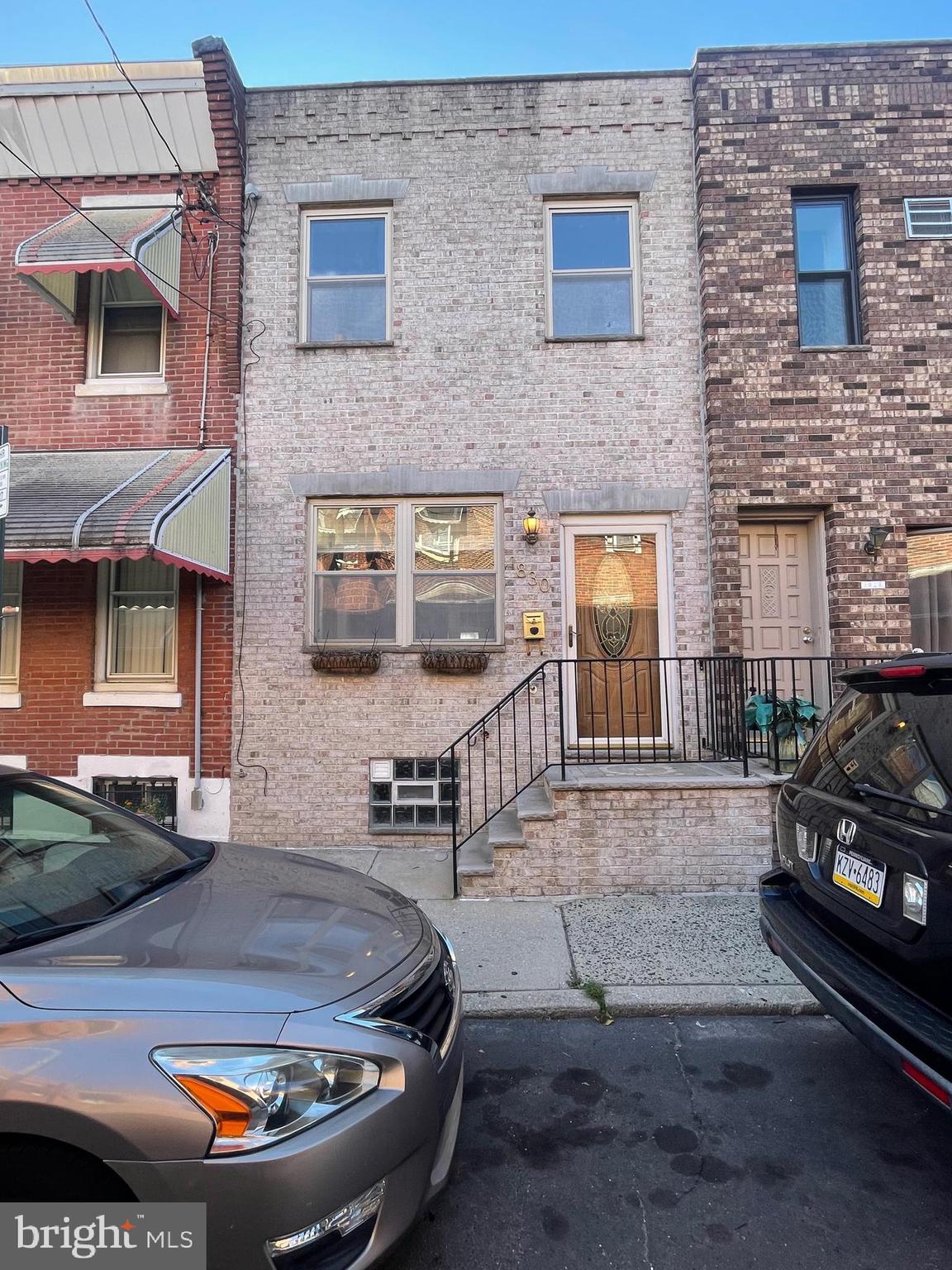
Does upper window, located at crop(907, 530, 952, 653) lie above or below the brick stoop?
above

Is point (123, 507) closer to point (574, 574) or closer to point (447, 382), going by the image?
point (447, 382)

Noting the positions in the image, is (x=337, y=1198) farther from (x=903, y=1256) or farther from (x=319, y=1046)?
(x=903, y=1256)

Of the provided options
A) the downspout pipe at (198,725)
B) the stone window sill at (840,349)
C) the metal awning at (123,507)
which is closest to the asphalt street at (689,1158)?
the downspout pipe at (198,725)

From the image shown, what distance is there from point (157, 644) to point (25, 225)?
4837mm

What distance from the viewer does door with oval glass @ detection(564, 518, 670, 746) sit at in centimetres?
720

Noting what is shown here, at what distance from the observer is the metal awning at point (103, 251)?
6.64 metres

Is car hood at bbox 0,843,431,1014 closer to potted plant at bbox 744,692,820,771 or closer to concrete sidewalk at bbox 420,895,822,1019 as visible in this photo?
concrete sidewalk at bbox 420,895,822,1019

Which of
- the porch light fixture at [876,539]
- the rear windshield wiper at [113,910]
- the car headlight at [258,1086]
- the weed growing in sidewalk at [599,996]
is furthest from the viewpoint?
the porch light fixture at [876,539]

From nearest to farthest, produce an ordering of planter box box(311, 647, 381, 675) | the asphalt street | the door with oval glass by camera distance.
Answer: the asphalt street → planter box box(311, 647, 381, 675) → the door with oval glass

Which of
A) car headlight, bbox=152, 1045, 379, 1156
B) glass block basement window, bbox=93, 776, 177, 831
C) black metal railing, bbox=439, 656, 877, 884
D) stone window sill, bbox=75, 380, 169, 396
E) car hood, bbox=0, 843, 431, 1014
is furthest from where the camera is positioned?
stone window sill, bbox=75, 380, 169, 396

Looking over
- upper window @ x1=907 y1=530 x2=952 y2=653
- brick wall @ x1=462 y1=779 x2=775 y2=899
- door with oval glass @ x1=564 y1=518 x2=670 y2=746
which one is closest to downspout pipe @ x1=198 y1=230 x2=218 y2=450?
door with oval glass @ x1=564 y1=518 x2=670 y2=746

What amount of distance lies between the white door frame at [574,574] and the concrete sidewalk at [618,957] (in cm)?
219

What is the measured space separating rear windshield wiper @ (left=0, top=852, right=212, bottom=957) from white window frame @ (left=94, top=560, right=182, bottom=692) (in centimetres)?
453

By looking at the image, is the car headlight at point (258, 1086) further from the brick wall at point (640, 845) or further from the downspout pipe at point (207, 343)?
the downspout pipe at point (207, 343)
